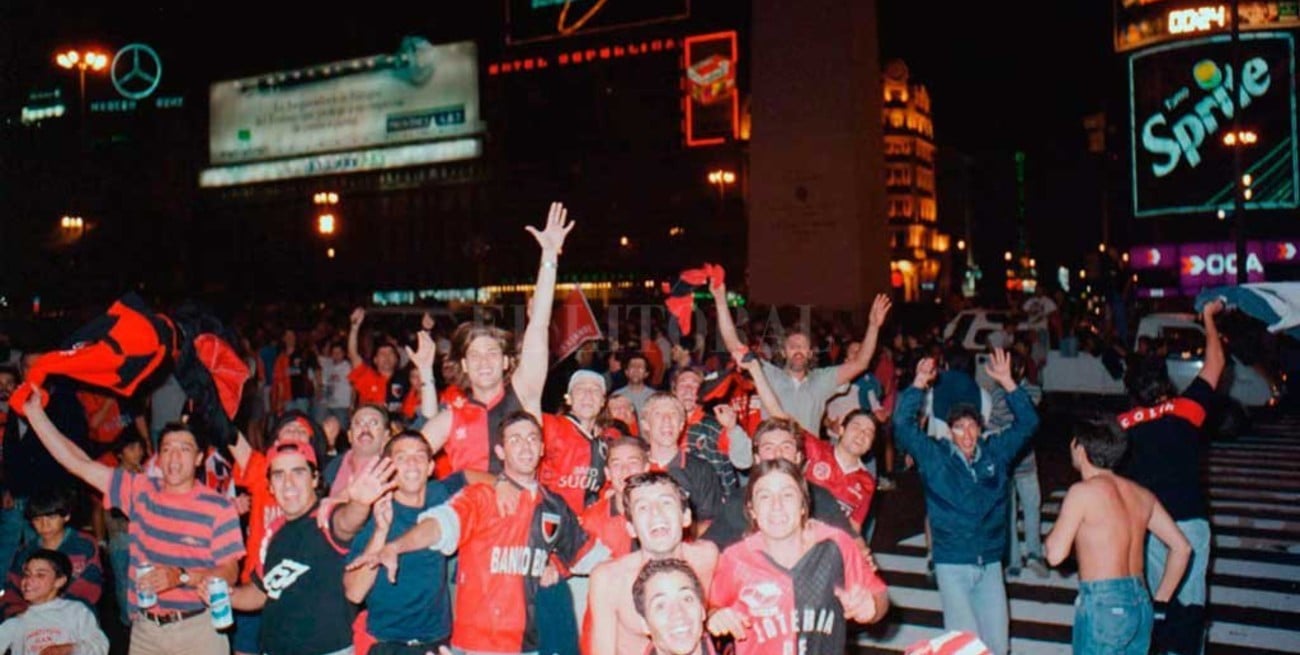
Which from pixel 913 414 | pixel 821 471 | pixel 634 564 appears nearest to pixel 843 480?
pixel 821 471

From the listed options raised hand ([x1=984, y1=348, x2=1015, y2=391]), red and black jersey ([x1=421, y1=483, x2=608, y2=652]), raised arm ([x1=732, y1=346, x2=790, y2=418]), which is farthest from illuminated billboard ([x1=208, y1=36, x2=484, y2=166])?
red and black jersey ([x1=421, y1=483, x2=608, y2=652])

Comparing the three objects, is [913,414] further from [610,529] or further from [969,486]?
[610,529]

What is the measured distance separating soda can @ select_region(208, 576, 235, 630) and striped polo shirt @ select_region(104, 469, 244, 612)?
0.46 m

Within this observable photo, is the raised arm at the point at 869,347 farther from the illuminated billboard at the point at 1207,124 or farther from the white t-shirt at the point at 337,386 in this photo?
the illuminated billboard at the point at 1207,124

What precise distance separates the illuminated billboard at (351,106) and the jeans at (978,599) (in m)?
44.5

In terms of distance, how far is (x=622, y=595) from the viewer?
3.85 meters

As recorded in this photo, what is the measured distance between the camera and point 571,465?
19.6 feet

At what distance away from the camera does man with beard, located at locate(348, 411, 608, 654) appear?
4.46 metres

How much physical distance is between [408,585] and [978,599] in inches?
127

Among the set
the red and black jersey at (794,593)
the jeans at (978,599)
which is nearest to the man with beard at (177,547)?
the red and black jersey at (794,593)

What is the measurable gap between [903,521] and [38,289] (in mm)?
49522

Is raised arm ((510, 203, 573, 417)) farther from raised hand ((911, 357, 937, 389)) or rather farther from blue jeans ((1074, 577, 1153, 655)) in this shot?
blue jeans ((1074, 577, 1153, 655))

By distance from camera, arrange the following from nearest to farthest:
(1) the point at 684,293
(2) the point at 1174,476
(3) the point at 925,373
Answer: (2) the point at 1174,476, (3) the point at 925,373, (1) the point at 684,293

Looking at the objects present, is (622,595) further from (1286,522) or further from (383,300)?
(383,300)
